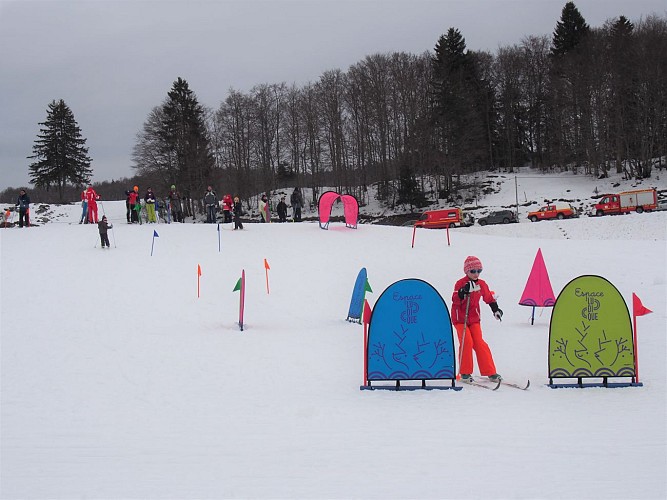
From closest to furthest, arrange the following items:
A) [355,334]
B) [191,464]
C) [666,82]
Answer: [191,464] → [355,334] → [666,82]

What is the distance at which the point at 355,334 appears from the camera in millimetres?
11773

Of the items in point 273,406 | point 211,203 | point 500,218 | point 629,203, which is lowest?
point 273,406

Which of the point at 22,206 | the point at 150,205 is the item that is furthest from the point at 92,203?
the point at 22,206

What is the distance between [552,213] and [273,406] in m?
37.9

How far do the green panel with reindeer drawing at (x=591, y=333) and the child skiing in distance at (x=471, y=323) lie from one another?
0.85m

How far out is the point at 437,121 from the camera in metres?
56.0

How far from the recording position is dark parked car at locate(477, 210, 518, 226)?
41938mm

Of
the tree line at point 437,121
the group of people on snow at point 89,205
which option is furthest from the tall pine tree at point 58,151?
the group of people on snow at point 89,205

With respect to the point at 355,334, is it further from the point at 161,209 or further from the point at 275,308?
the point at 161,209

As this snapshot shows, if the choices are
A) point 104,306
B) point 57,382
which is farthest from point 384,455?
point 104,306

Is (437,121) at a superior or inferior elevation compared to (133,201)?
superior

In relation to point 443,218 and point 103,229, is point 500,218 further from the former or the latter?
point 103,229

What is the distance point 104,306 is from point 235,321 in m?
3.82

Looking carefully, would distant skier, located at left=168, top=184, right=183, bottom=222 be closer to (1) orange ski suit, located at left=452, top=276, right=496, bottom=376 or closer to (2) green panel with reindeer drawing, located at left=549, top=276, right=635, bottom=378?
(1) orange ski suit, located at left=452, top=276, right=496, bottom=376
